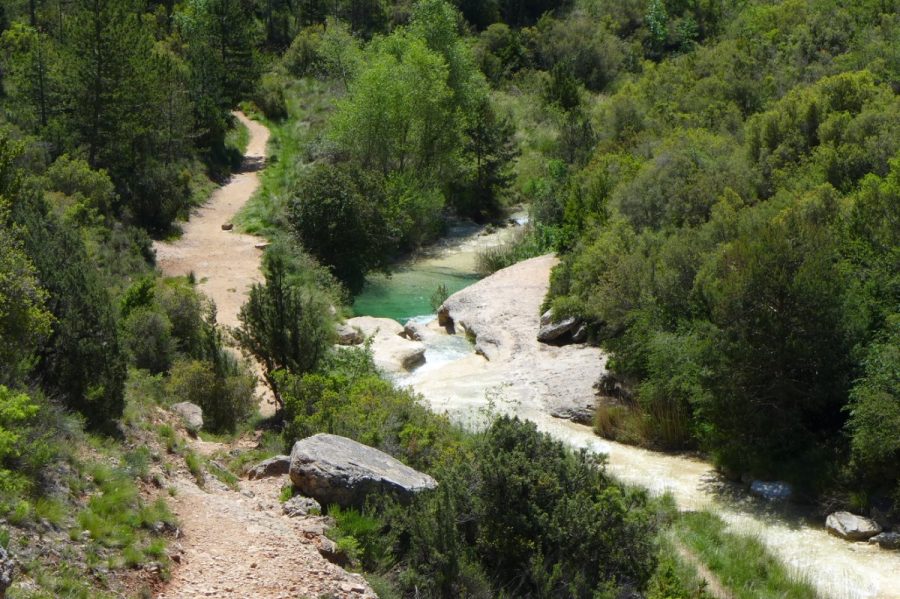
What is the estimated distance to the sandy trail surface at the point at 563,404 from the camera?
13.4m

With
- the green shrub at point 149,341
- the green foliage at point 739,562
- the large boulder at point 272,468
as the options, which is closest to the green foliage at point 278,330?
the green shrub at point 149,341

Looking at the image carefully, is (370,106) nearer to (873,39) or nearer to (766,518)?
(873,39)

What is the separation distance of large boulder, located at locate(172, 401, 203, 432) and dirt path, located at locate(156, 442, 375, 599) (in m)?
4.04

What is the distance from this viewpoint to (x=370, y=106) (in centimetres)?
3828

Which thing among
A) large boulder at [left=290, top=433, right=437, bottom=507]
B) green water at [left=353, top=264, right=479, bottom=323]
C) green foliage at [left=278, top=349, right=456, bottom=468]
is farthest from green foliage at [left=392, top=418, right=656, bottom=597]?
green water at [left=353, top=264, right=479, bottom=323]

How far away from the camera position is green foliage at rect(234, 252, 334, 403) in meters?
17.9

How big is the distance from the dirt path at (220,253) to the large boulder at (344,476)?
14.3 m

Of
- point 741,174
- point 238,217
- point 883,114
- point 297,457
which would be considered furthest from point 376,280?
point 297,457

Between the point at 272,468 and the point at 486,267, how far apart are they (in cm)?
2364

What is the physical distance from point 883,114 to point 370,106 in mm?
21433

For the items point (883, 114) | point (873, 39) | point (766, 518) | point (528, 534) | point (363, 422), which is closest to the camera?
point (528, 534)

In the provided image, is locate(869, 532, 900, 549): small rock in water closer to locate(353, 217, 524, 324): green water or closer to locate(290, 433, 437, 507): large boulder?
locate(290, 433, 437, 507): large boulder

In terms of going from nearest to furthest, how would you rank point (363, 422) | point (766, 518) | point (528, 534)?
point (528, 534)
point (363, 422)
point (766, 518)

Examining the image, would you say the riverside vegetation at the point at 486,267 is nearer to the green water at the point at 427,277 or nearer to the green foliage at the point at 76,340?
the green foliage at the point at 76,340
